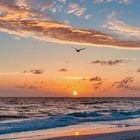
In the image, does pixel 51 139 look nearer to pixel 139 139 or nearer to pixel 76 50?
pixel 139 139

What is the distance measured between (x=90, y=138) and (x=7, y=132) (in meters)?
6.91

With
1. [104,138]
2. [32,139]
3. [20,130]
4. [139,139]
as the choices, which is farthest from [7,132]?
[139,139]

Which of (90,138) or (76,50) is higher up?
(76,50)

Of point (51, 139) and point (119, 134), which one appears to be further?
point (119, 134)

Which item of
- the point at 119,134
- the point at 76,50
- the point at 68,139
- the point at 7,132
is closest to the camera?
the point at 68,139

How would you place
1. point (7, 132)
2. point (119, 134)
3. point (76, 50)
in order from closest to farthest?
point (119, 134)
point (7, 132)
point (76, 50)

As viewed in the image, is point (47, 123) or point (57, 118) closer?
point (47, 123)

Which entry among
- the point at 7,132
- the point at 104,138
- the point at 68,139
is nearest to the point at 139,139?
the point at 104,138

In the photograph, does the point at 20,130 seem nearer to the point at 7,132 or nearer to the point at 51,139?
the point at 7,132

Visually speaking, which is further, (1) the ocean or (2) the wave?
(1) the ocean

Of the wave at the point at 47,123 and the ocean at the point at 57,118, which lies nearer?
the wave at the point at 47,123

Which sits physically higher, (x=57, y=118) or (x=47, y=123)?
(x=57, y=118)

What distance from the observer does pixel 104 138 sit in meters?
21.9

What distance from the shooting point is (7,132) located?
85.0 feet
